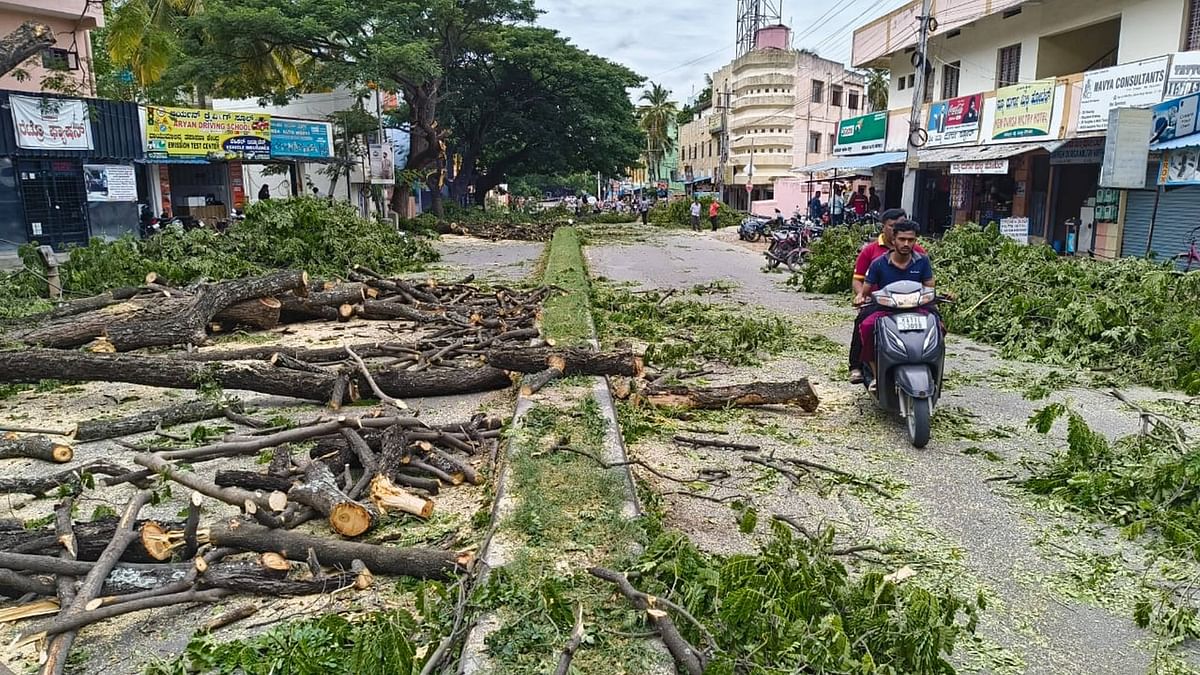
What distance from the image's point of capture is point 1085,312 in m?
8.92

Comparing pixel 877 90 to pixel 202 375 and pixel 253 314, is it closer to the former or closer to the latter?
pixel 253 314

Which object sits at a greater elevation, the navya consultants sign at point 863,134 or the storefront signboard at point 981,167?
the navya consultants sign at point 863,134

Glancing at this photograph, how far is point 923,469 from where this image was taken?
18.3 ft

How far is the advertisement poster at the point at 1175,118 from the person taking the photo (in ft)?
46.8

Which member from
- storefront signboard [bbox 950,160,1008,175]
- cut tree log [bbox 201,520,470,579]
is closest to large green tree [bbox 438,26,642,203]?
storefront signboard [bbox 950,160,1008,175]

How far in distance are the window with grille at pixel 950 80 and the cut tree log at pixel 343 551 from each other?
26.0 meters

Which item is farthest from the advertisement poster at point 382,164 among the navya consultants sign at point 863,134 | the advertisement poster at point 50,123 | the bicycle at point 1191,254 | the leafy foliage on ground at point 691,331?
the bicycle at point 1191,254

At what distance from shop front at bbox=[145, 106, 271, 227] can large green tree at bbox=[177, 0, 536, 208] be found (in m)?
4.08

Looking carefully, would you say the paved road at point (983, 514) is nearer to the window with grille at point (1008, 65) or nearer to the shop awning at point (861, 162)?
the window with grille at point (1008, 65)

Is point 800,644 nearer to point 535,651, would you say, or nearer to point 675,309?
point 535,651

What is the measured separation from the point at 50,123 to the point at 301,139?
788 centimetres

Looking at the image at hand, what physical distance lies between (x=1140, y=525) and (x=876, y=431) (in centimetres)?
229

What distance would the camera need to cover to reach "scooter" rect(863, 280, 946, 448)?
5.97 meters

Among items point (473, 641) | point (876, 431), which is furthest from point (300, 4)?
point (473, 641)
